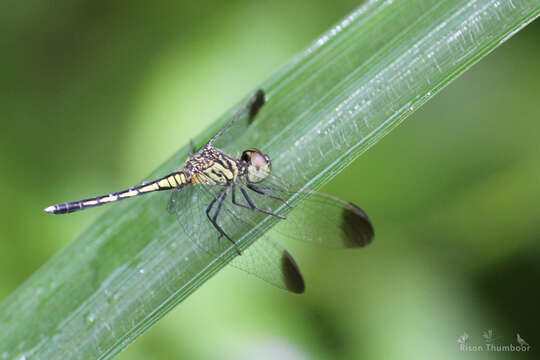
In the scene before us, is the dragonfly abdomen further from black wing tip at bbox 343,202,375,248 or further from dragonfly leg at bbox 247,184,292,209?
black wing tip at bbox 343,202,375,248

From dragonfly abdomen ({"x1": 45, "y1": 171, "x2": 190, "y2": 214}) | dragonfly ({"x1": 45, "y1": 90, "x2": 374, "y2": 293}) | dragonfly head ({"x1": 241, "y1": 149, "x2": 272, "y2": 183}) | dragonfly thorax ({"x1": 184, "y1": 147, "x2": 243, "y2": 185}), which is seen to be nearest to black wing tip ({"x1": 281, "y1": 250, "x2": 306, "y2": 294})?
dragonfly ({"x1": 45, "y1": 90, "x2": 374, "y2": 293})

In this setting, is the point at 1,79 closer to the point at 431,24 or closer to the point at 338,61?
the point at 338,61

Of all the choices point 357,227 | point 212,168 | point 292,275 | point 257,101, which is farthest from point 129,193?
point 357,227

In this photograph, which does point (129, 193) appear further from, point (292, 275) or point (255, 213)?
point (292, 275)

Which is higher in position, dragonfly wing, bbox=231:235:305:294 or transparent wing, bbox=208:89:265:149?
transparent wing, bbox=208:89:265:149

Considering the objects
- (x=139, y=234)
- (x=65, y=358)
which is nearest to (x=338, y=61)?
(x=139, y=234)

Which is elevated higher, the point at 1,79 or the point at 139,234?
the point at 1,79

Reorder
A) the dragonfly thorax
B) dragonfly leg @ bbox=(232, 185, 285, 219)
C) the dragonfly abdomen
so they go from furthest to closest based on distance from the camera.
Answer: the dragonfly thorax, the dragonfly abdomen, dragonfly leg @ bbox=(232, 185, 285, 219)

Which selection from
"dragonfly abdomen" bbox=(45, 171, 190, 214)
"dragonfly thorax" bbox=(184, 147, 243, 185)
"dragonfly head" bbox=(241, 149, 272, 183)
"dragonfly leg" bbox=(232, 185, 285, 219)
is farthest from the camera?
"dragonfly thorax" bbox=(184, 147, 243, 185)

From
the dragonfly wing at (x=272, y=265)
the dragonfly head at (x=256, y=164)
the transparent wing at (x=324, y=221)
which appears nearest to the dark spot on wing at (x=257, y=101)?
the dragonfly head at (x=256, y=164)

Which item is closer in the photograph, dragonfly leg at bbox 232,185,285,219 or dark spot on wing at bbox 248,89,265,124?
dragonfly leg at bbox 232,185,285,219
